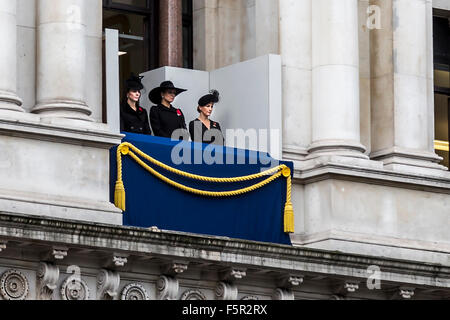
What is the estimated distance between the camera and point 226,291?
40.4 metres

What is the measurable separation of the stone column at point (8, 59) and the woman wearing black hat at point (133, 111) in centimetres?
276

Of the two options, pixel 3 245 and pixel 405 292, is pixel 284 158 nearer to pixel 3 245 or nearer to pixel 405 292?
pixel 405 292

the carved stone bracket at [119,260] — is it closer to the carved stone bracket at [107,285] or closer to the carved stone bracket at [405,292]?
the carved stone bracket at [107,285]

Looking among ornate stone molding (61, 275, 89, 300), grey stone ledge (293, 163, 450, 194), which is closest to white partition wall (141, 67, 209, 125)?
grey stone ledge (293, 163, 450, 194)

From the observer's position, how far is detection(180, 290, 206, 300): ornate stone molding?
131 feet

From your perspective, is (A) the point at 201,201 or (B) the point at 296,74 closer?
(A) the point at 201,201

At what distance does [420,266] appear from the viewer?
A: 138 ft

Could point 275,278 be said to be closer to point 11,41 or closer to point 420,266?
point 420,266

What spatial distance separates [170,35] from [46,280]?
7378 mm

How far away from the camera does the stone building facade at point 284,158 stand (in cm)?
3894

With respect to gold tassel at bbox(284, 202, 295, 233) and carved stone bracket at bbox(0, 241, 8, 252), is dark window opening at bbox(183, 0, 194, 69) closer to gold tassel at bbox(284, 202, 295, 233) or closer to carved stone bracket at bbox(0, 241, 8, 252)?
gold tassel at bbox(284, 202, 295, 233)

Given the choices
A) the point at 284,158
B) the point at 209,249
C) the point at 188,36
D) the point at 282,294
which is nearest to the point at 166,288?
the point at 209,249
